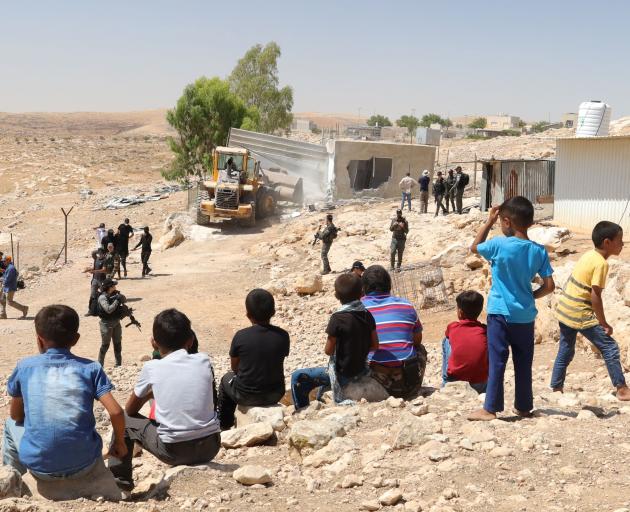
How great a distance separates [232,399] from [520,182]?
15579mm

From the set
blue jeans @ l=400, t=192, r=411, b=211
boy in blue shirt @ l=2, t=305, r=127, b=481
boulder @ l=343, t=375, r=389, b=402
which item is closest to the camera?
boy in blue shirt @ l=2, t=305, r=127, b=481

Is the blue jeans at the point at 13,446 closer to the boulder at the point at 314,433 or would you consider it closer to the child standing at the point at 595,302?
the boulder at the point at 314,433

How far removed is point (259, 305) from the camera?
5.45m

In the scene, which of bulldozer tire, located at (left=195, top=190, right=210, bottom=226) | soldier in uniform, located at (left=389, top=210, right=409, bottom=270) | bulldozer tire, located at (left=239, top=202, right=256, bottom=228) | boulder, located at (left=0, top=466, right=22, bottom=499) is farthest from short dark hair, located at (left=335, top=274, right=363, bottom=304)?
bulldozer tire, located at (left=195, top=190, right=210, bottom=226)

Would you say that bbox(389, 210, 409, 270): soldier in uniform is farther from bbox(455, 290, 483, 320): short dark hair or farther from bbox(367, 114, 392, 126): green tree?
bbox(367, 114, 392, 126): green tree

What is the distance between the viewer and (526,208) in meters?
4.85

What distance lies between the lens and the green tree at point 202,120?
3475 cm

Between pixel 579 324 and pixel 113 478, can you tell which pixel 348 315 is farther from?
pixel 113 478

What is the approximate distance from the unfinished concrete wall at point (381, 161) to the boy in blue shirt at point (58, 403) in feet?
79.7

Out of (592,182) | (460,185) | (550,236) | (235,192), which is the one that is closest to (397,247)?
(550,236)

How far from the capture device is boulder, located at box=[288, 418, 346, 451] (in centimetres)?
477

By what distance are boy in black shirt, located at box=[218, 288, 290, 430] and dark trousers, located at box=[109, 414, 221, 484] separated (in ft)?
3.11

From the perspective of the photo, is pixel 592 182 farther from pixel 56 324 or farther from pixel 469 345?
pixel 56 324

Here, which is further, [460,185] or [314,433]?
[460,185]
